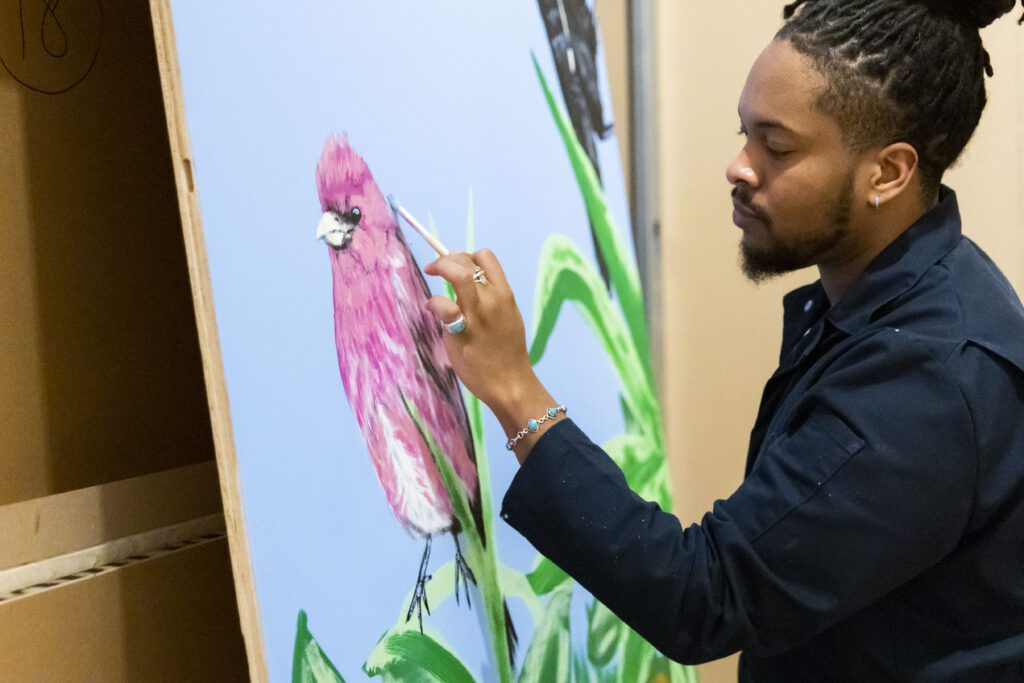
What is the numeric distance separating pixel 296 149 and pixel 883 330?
57cm

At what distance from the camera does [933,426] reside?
91 cm

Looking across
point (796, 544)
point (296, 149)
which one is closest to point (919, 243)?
point (796, 544)

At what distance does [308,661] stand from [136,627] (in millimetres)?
205

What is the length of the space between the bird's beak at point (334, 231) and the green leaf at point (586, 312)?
0.35 metres

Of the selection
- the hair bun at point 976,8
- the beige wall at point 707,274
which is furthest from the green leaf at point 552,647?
the beige wall at point 707,274

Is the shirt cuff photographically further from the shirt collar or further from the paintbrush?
the shirt collar

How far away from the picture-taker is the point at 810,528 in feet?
2.99

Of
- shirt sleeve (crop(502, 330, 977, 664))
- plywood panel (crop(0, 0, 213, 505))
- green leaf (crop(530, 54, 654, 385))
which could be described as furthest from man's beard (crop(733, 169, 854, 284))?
plywood panel (crop(0, 0, 213, 505))

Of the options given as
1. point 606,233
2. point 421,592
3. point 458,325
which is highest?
point 606,233

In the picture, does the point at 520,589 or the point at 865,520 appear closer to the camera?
the point at 865,520

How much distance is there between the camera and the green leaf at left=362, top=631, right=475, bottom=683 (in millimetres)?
991

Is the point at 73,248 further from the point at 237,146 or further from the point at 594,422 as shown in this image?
the point at 594,422

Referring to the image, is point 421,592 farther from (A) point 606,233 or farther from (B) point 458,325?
(A) point 606,233

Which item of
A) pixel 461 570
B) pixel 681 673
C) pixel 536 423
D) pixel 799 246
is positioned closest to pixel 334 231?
pixel 536 423
